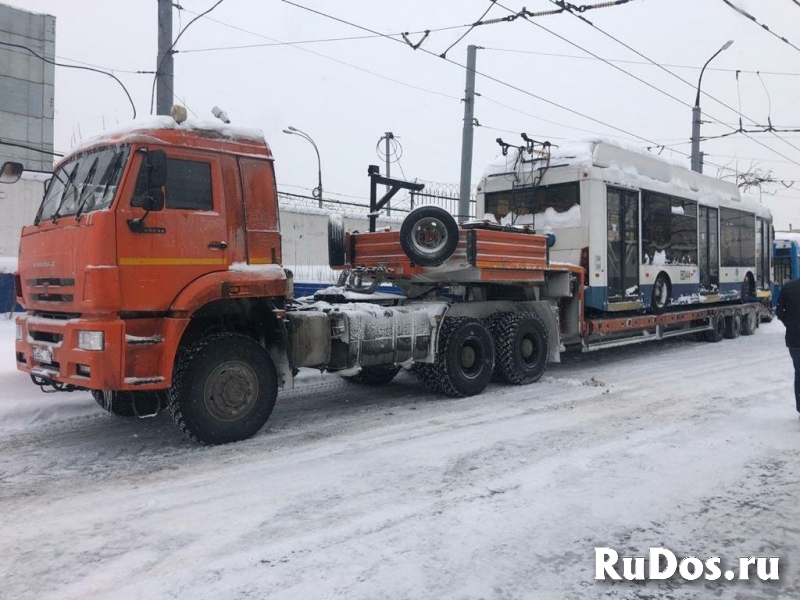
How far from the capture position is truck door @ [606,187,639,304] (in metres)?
10.9

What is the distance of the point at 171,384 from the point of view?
5.71m

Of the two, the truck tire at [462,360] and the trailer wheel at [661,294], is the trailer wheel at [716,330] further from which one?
the truck tire at [462,360]

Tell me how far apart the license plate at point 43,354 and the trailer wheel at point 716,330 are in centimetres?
1326

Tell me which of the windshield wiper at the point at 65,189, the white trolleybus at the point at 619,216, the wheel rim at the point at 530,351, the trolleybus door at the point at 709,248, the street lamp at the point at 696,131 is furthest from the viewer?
the street lamp at the point at 696,131

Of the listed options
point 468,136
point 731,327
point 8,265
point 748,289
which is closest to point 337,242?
point 468,136

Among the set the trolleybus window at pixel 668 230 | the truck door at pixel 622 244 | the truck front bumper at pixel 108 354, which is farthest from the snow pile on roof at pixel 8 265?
the trolleybus window at pixel 668 230

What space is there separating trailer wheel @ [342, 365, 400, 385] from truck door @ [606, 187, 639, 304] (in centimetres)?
404

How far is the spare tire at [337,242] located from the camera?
8.98 metres

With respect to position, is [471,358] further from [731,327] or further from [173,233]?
[731,327]

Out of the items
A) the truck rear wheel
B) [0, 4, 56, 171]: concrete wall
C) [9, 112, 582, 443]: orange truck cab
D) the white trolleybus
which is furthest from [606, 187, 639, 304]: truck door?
[0, 4, 56, 171]: concrete wall

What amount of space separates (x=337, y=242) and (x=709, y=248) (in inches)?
352

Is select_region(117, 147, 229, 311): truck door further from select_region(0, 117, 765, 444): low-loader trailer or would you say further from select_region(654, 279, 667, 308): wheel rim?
select_region(654, 279, 667, 308): wheel rim

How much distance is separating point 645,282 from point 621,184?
6.37 ft

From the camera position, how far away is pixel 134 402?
6203 mm
